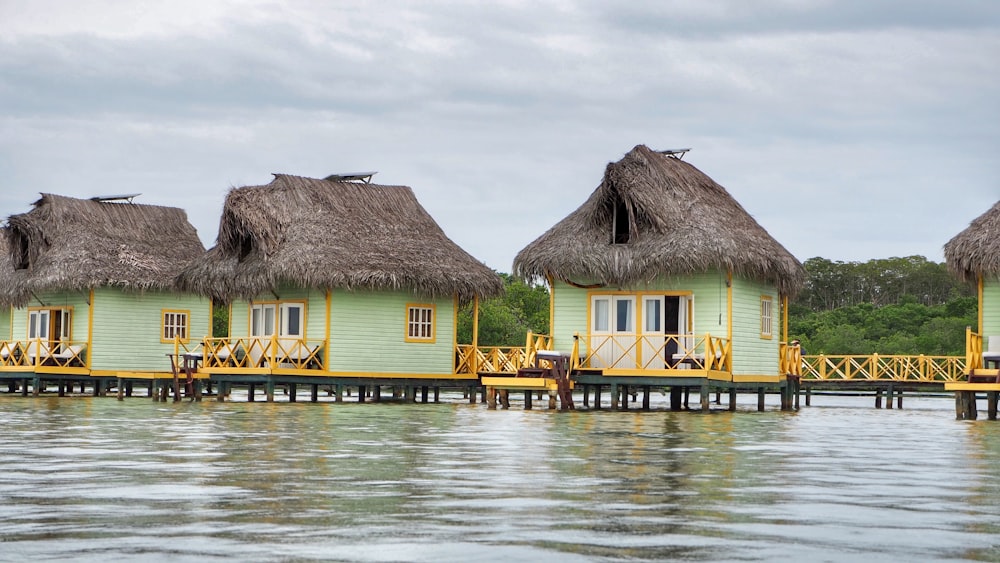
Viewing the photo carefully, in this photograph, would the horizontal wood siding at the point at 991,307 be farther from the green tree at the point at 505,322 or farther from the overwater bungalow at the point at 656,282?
the green tree at the point at 505,322

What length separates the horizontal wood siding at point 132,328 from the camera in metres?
37.8

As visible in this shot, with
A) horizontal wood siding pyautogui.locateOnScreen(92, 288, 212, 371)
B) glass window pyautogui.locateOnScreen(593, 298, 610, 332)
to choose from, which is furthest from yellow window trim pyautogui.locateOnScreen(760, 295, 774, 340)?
horizontal wood siding pyautogui.locateOnScreen(92, 288, 212, 371)

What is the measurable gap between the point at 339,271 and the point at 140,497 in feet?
72.6

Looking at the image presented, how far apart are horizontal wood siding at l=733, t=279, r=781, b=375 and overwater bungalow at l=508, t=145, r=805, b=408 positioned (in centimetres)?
3

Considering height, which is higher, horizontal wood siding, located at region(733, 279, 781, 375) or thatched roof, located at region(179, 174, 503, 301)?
thatched roof, located at region(179, 174, 503, 301)

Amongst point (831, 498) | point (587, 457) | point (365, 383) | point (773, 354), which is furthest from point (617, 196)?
point (831, 498)

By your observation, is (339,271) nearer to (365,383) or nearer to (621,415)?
(365,383)

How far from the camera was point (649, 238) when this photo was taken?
95.6 ft

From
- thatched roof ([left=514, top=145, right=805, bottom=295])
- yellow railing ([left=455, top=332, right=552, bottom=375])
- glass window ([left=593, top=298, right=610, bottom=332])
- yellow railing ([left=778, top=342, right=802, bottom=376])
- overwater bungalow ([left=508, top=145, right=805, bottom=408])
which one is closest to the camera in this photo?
overwater bungalow ([left=508, top=145, right=805, bottom=408])

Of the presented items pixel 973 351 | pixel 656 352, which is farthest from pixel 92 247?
pixel 973 351

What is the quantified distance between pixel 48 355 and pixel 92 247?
296 cm

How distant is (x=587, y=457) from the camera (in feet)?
44.9

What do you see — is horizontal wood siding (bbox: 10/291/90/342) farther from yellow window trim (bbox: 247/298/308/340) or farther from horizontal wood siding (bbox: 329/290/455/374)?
horizontal wood siding (bbox: 329/290/455/374)

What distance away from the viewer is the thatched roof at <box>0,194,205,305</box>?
3753 centimetres
